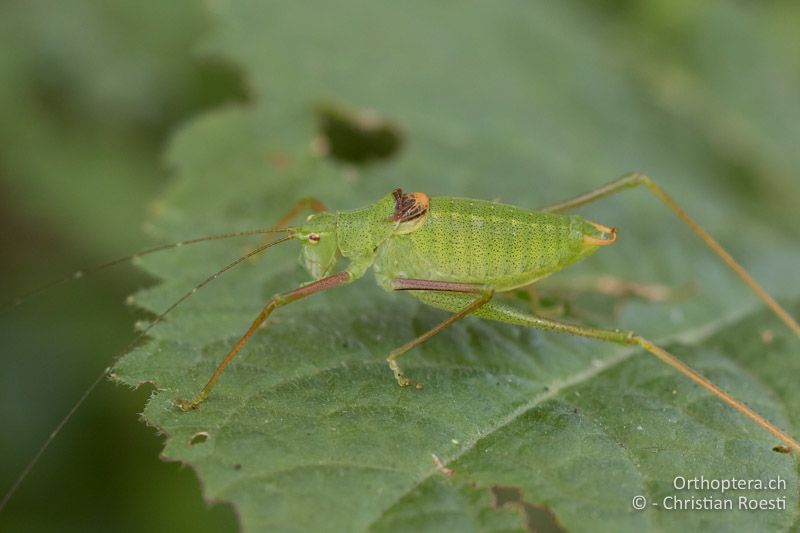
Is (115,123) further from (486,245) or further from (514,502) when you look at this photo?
(514,502)

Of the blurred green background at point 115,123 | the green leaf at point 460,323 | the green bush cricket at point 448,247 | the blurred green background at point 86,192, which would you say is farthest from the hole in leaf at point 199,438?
the blurred green background at point 115,123

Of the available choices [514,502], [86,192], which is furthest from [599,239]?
[86,192]

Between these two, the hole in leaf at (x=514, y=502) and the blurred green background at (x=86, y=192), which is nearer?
the hole in leaf at (x=514, y=502)

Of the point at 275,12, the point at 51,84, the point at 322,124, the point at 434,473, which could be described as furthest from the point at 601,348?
the point at 51,84

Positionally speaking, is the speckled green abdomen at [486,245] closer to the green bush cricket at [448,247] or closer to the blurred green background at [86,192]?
the green bush cricket at [448,247]

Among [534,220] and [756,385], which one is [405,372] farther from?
[756,385]

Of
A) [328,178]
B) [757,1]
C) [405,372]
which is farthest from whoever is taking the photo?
[757,1]
